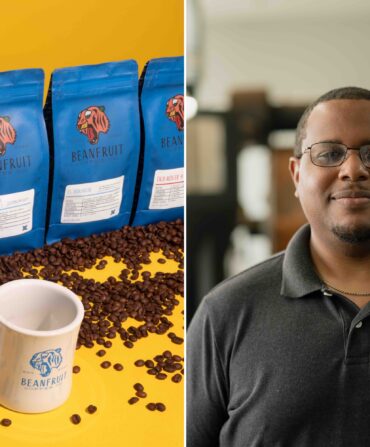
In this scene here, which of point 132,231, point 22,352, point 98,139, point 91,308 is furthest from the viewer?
point 132,231

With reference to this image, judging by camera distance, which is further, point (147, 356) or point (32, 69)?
point (32, 69)

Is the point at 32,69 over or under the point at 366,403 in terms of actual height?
over

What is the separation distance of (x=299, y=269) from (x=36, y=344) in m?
0.39

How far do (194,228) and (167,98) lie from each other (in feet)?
1.79

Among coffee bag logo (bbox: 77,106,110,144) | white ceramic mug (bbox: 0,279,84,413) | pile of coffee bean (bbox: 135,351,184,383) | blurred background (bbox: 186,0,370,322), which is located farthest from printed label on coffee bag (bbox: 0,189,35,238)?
blurred background (bbox: 186,0,370,322)

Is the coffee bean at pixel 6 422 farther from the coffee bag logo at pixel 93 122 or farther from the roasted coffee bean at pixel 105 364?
the coffee bag logo at pixel 93 122

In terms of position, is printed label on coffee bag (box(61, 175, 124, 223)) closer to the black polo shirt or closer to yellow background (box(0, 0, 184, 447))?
yellow background (box(0, 0, 184, 447))

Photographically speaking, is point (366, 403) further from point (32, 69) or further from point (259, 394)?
point (32, 69)

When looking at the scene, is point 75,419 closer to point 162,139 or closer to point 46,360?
point 46,360

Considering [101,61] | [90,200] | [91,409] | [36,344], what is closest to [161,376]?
[91,409]

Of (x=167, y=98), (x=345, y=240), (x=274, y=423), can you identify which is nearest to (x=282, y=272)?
(x=345, y=240)

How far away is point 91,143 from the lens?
61.3 inches

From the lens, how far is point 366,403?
1.00 metres

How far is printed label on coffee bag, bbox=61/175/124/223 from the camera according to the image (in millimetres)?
1577
